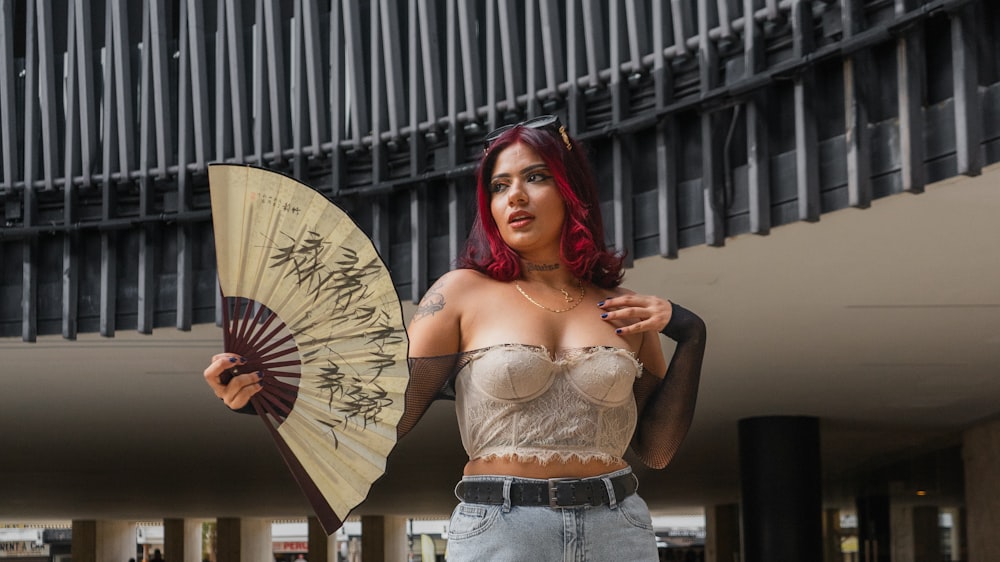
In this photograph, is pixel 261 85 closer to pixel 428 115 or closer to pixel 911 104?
pixel 428 115

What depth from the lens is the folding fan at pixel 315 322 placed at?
2920 mm

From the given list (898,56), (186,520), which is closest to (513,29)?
(898,56)

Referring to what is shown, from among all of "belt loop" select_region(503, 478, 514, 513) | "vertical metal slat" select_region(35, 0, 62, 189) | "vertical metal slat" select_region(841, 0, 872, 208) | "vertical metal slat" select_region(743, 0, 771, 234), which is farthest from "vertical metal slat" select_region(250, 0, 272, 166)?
"belt loop" select_region(503, 478, 514, 513)

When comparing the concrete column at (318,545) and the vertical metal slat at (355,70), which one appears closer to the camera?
the vertical metal slat at (355,70)

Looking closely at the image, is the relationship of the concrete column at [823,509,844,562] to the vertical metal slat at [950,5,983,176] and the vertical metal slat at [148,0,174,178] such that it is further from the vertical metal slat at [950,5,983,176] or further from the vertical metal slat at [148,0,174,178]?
the vertical metal slat at [950,5,983,176]

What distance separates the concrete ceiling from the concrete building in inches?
1.6

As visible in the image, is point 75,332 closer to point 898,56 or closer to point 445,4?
point 445,4

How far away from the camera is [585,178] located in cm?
309

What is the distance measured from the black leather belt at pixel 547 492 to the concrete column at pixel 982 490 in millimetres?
11841

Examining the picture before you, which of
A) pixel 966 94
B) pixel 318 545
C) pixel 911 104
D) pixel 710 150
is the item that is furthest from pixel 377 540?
pixel 966 94

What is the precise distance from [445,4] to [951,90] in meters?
3.57

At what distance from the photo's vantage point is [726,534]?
30406mm

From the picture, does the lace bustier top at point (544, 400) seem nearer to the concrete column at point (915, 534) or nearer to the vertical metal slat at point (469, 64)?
the vertical metal slat at point (469, 64)

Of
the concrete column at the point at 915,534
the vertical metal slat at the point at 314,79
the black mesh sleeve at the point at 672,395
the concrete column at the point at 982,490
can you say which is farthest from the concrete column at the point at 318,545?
the black mesh sleeve at the point at 672,395
